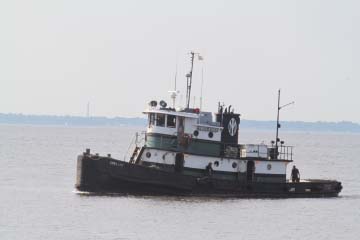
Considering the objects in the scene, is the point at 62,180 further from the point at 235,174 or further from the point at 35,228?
the point at 35,228

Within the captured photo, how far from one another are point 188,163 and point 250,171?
12.4ft

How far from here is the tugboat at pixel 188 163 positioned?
55.3 meters

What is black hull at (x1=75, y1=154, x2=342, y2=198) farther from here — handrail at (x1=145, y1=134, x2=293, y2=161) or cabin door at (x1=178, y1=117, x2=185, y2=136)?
cabin door at (x1=178, y1=117, x2=185, y2=136)

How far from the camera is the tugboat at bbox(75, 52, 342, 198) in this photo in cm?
5528

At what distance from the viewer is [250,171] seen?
5831cm

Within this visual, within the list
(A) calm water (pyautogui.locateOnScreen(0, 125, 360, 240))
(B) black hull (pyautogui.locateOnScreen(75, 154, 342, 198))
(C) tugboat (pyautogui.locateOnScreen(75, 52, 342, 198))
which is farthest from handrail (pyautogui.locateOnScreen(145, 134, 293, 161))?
(A) calm water (pyautogui.locateOnScreen(0, 125, 360, 240))

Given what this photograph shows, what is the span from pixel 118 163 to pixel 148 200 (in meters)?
2.39

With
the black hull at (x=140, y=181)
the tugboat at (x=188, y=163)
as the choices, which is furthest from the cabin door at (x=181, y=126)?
the black hull at (x=140, y=181)

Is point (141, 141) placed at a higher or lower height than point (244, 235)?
higher

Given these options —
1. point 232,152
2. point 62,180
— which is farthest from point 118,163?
point 62,180

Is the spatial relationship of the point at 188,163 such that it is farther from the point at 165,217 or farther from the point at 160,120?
the point at 165,217

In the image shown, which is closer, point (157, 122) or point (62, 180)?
point (157, 122)

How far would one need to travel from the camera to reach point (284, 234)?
155ft

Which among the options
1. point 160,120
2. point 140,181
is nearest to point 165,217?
point 140,181
